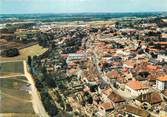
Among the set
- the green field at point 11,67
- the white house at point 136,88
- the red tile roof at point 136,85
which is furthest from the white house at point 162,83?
the green field at point 11,67

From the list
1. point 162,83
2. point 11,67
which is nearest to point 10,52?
point 11,67

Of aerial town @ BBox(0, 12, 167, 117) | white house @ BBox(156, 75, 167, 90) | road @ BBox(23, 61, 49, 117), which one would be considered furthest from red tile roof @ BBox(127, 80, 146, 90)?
road @ BBox(23, 61, 49, 117)

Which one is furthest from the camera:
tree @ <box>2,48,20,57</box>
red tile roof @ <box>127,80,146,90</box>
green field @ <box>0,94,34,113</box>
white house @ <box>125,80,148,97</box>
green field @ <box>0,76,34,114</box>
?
tree @ <box>2,48,20,57</box>

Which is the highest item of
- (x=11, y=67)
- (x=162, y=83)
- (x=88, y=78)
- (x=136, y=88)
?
(x=162, y=83)

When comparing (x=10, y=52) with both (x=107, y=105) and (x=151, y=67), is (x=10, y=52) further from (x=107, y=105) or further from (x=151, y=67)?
(x=107, y=105)

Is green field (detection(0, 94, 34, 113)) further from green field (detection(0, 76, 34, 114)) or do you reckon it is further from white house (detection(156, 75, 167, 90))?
white house (detection(156, 75, 167, 90))

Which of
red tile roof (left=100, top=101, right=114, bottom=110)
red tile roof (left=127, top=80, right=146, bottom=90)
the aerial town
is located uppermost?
red tile roof (left=127, top=80, right=146, bottom=90)

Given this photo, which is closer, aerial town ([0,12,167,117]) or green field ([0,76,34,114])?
green field ([0,76,34,114])
